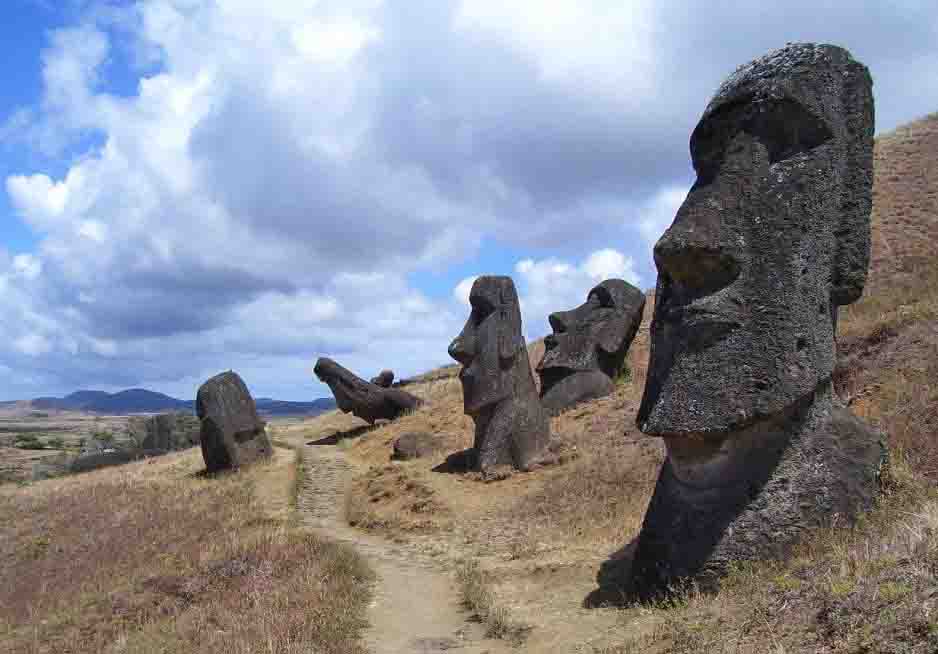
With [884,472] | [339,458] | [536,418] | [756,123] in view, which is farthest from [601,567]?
[339,458]

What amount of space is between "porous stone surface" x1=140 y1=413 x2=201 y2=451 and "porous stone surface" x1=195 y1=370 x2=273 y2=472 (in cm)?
1620

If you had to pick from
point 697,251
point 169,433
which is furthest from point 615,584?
point 169,433

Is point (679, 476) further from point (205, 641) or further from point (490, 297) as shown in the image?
point (490, 297)

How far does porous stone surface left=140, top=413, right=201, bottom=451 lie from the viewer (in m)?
36.6

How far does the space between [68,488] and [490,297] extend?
14.0 m

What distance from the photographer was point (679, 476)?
6.63 m

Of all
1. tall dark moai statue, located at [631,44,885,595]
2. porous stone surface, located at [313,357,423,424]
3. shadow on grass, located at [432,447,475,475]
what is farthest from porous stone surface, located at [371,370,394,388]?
tall dark moai statue, located at [631,44,885,595]

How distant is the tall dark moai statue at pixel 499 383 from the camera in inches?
583

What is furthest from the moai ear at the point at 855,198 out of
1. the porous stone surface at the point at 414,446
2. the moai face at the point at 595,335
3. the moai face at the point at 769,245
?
the porous stone surface at the point at 414,446

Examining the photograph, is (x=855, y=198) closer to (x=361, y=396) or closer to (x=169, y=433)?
(x=361, y=396)

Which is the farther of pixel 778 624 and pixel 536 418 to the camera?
pixel 536 418

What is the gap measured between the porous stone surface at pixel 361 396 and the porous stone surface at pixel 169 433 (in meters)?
13.9

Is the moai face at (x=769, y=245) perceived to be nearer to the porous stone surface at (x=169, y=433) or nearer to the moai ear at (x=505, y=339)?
the moai ear at (x=505, y=339)

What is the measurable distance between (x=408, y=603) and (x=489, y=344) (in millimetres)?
7367
